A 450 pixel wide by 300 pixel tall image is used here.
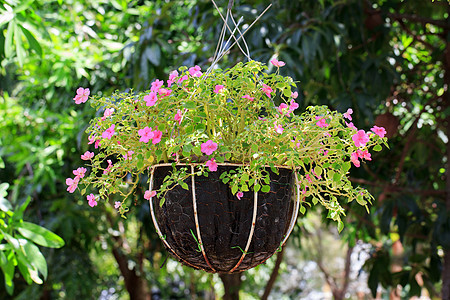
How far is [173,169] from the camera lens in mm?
935

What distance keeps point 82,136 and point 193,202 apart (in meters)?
0.84

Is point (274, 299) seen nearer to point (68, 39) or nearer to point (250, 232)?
point (68, 39)

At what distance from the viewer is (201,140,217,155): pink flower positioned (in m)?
0.86

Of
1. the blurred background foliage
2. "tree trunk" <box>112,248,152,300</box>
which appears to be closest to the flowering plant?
the blurred background foliage

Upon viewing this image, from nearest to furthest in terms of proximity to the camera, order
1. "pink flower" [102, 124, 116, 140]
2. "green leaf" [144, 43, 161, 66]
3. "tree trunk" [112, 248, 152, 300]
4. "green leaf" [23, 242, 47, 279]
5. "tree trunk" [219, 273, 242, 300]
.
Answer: "pink flower" [102, 124, 116, 140]
"green leaf" [23, 242, 47, 279]
"green leaf" [144, 43, 161, 66]
"tree trunk" [219, 273, 242, 300]
"tree trunk" [112, 248, 152, 300]

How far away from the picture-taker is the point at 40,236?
1.58 meters

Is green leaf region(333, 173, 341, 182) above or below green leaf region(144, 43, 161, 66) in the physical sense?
above

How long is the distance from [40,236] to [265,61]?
35.4 inches

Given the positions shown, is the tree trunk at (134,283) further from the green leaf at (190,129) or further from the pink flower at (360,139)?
the pink flower at (360,139)

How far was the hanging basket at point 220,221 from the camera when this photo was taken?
92cm

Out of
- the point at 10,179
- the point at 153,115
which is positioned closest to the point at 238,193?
the point at 153,115

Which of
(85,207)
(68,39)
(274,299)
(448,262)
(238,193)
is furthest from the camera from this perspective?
(274,299)

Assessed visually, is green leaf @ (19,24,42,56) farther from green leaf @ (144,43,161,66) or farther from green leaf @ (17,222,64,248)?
green leaf @ (17,222,64,248)

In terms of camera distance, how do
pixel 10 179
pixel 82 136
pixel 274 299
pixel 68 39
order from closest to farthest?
1. pixel 82 136
2. pixel 68 39
3. pixel 10 179
4. pixel 274 299
